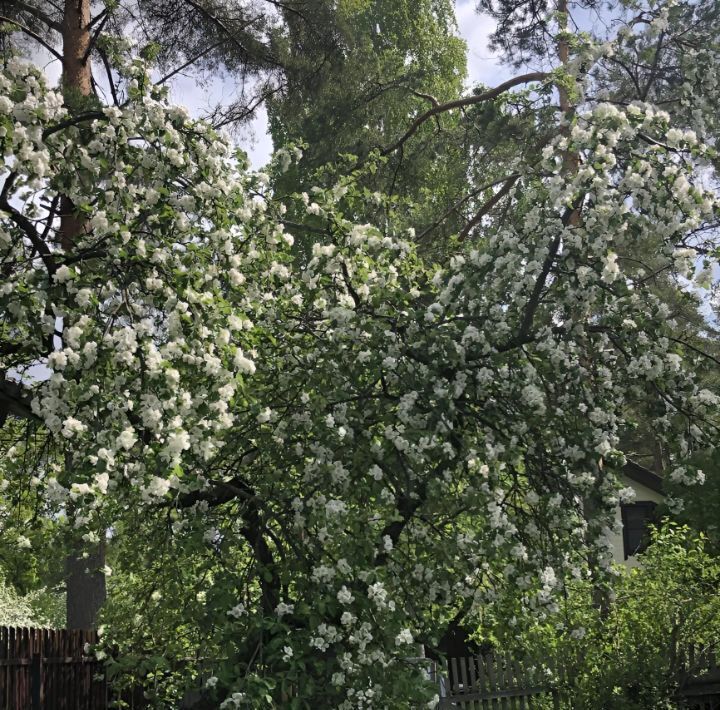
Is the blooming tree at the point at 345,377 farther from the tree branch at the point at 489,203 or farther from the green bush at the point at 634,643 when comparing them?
the tree branch at the point at 489,203

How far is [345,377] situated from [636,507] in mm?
17002

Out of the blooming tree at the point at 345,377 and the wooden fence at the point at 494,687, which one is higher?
the blooming tree at the point at 345,377

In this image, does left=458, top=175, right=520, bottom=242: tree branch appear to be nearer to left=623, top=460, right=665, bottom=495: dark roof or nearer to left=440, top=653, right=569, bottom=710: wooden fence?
left=440, top=653, right=569, bottom=710: wooden fence

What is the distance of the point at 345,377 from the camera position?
7.23 meters

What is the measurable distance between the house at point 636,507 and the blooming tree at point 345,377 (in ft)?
48.9

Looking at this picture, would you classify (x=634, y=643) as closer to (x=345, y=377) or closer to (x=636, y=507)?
(x=345, y=377)

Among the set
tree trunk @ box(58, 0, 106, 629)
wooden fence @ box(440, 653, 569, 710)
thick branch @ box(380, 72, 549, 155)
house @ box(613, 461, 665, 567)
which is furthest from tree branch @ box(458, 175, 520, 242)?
house @ box(613, 461, 665, 567)

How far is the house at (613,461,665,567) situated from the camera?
2156cm

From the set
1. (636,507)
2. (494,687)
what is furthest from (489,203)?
(636,507)

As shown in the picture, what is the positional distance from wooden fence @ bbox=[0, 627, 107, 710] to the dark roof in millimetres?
14856

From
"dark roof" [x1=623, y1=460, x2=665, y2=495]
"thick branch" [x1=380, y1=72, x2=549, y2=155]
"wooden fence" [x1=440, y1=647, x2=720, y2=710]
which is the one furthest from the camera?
"dark roof" [x1=623, y1=460, x2=665, y2=495]

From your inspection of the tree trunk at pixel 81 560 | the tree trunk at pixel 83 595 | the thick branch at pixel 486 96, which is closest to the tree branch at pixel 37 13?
the tree trunk at pixel 81 560

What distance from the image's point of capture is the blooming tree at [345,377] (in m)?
6.04

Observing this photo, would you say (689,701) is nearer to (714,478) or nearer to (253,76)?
(714,478)
